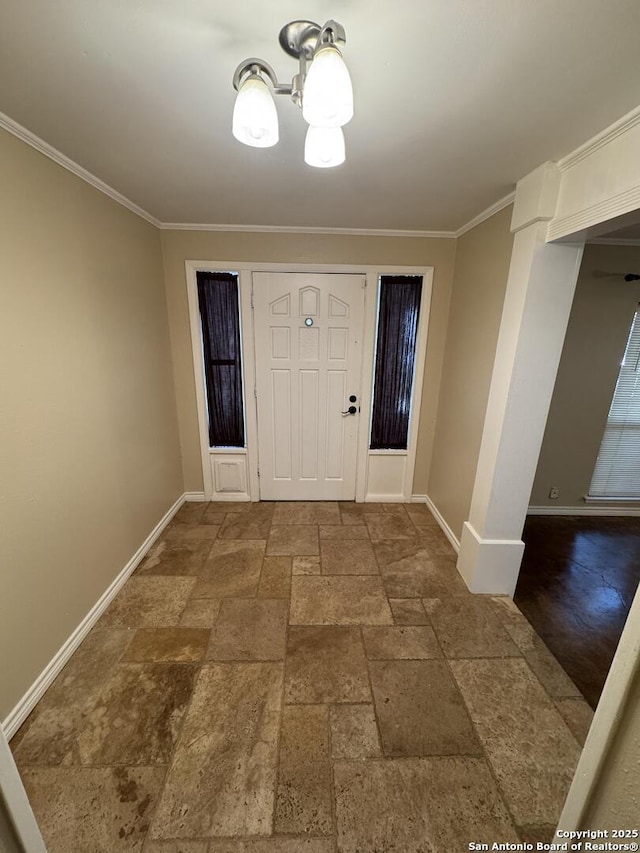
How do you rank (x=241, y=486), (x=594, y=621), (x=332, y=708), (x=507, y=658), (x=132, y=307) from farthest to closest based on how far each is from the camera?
(x=241, y=486) → (x=132, y=307) → (x=594, y=621) → (x=507, y=658) → (x=332, y=708)

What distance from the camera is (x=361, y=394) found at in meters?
2.92

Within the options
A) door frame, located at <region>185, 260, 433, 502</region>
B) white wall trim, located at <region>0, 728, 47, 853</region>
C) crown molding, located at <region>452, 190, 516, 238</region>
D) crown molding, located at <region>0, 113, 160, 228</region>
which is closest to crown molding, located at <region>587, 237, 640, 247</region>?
crown molding, located at <region>452, 190, 516, 238</region>

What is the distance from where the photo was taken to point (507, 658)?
169cm

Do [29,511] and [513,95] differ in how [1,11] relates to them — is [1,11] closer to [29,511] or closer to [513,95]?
[513,95]

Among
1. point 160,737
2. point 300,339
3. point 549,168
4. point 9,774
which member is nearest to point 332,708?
point 160,737

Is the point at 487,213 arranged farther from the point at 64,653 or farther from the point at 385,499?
the point at 64,653

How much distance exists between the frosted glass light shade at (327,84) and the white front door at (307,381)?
6.46 feet

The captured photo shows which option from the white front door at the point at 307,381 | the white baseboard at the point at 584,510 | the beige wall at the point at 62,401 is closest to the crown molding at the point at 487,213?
the white front door at the point at 307,381

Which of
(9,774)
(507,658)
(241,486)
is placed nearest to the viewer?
(9,774)

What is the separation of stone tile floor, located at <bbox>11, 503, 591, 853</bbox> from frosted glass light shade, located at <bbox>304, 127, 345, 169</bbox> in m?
2.11

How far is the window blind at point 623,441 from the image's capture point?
2916 mm

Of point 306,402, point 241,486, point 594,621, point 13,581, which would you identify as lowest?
point 594,621

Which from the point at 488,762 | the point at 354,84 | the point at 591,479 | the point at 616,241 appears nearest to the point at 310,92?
the point at 354,84

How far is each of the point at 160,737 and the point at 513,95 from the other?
8.95 feet
